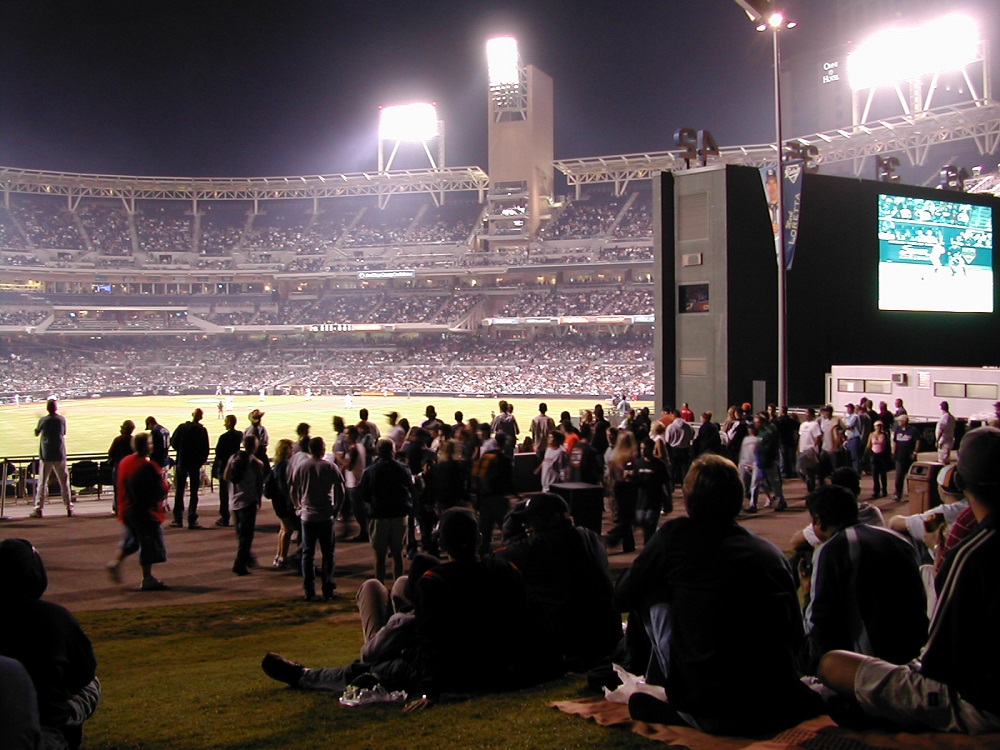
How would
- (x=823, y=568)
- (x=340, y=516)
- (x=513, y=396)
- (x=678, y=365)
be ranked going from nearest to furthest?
(x=823, y=568) < (x=340, y=516) < (x=678, y=365) < (x=513, y=396)

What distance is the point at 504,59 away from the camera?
241 feet

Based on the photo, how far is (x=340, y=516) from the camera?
44.5ft

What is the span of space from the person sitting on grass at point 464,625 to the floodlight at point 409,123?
78634 mm

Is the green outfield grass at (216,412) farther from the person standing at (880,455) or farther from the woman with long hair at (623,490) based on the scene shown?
the woman with long hair at (623,490)

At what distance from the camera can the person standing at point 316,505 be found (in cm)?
915

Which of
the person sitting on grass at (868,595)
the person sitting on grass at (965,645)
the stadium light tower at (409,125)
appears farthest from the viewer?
the stadium light tower at (409,125)

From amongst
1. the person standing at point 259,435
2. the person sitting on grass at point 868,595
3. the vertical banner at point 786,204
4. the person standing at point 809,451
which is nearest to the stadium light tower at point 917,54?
the vertical banner at point 786,204

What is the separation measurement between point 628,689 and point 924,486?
16.1 ft

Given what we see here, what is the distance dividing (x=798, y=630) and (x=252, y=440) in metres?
8.46

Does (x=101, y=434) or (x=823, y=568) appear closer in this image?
(x=823, y=568)

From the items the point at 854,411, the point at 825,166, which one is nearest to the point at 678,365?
the point at 854,411

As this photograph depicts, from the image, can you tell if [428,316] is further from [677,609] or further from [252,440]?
[677,609]

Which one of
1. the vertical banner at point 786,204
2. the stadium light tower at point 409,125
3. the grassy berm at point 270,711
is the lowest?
the grassy berm at point 270,711

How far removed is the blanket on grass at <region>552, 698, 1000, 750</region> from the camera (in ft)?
10.6
